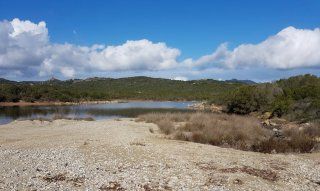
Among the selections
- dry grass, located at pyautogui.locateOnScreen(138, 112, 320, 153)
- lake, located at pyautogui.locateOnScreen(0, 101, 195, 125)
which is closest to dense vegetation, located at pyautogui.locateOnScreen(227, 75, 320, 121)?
lake, located at pyautogui.locateOnScreen(0, 101, 195, 125)

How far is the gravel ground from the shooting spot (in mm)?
16078

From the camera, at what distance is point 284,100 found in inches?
2419

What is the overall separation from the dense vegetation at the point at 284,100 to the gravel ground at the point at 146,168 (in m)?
28.9

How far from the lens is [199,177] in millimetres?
17172

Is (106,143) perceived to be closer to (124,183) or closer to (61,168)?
(61,168)

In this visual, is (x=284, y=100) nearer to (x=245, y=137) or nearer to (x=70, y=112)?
(x=245, y=137)

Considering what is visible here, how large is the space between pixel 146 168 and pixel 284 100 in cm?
4724

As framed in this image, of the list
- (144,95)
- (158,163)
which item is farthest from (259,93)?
(144,95)

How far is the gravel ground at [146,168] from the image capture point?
16078 mm

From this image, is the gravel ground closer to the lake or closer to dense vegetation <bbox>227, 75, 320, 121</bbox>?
dense vegetation <bbox>227, 75, 320, 121</bbox>

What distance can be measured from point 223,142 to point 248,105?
1736 inches

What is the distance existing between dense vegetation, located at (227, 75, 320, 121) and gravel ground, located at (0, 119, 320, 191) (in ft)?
94.8

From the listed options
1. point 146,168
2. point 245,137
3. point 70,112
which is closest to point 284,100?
point 245,137

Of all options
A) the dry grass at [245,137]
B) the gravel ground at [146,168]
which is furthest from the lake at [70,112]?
the gravel ground at [146,168]
